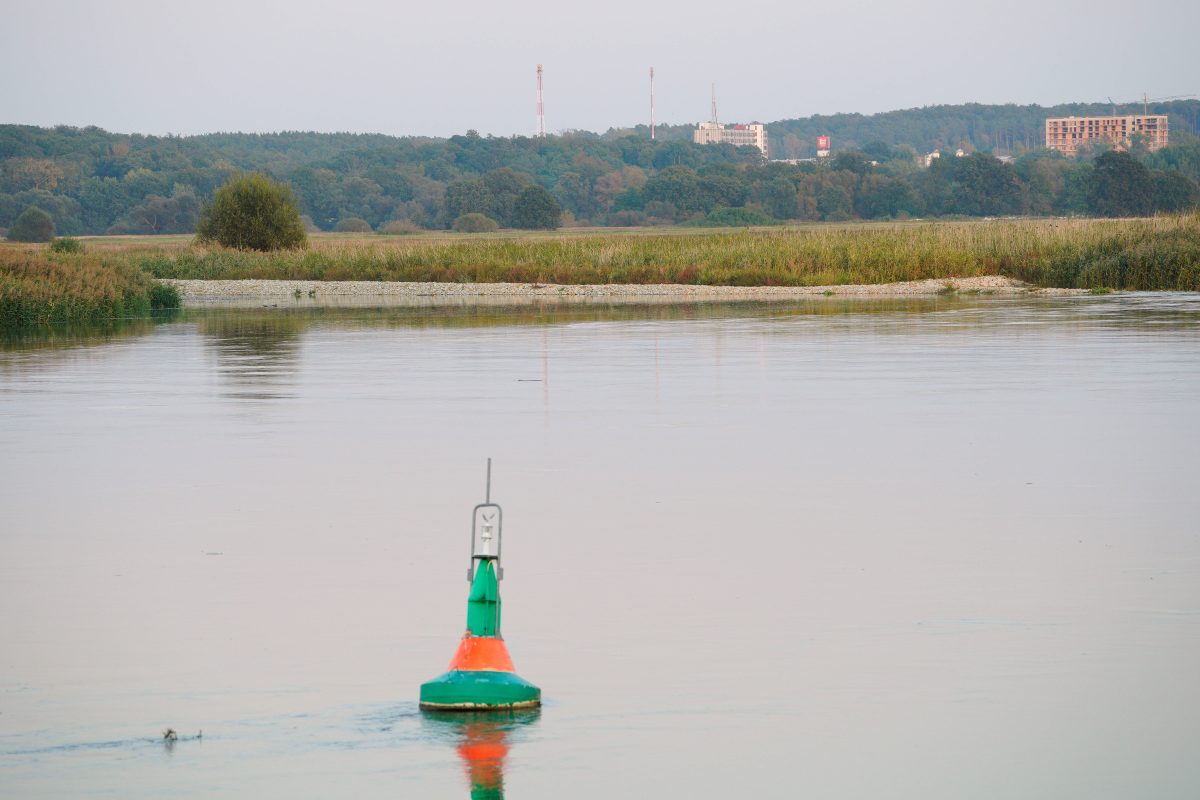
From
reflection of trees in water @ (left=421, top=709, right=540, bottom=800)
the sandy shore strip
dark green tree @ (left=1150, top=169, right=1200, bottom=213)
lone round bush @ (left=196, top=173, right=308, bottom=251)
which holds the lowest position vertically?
reflection of trees in water @ (left=421, top=709, right=540, bottom=800)

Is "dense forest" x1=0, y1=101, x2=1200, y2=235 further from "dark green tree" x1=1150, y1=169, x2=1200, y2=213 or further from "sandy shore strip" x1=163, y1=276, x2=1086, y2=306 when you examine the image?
"sandy shore strip" x1=163, y1=276, x2=1086, y2=306

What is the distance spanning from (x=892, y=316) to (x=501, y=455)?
2324 cm

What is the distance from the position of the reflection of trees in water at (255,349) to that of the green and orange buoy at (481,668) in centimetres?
1399

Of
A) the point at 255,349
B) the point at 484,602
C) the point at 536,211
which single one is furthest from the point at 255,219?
the point at 536,211

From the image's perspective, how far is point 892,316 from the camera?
121ft

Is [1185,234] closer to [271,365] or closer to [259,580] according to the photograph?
[271,365]

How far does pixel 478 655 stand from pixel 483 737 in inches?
14.3

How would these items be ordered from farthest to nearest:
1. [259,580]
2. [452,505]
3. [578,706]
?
[452,505] < [259,580] < [578,706]

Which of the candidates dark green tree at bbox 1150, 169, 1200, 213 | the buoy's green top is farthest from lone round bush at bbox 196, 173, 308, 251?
dark green tree at bbox 1150, 169, 1200, 213

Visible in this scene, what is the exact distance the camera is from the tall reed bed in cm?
4875

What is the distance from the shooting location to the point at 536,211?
14988 cm

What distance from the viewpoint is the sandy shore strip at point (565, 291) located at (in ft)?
161

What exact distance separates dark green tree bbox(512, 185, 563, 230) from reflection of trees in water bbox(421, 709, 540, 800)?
143 m

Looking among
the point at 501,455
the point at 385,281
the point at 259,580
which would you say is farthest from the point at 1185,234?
the point at 259,580
